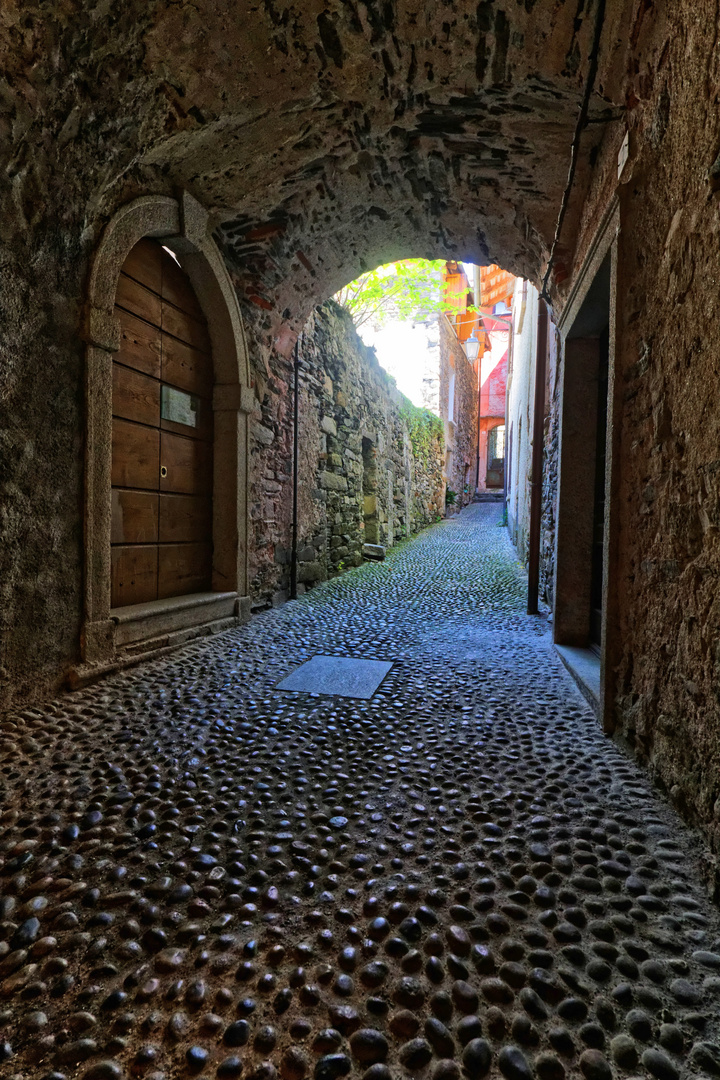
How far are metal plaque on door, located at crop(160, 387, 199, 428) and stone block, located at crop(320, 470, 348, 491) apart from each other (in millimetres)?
2229

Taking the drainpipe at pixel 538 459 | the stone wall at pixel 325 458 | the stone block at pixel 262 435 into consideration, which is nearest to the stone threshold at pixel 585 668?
the drainpipe at pixel 538 459

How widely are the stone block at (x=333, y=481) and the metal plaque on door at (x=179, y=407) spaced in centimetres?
223

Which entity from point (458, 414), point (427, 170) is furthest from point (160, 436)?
point (458, 414)

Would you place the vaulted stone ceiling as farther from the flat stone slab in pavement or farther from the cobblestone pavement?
the flat stone slab in pavement

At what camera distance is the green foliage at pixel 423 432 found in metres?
11.5

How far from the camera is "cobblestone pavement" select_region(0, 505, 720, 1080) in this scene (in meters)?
0.92

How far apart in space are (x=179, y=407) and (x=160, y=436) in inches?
11.9

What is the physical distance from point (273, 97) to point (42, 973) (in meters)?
3.41

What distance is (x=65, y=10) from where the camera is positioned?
200 centimetres

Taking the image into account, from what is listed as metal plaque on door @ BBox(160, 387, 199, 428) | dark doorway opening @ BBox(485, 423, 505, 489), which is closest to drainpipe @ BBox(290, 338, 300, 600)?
metal plaque on door @ BBox(160, 387, 199, 428)

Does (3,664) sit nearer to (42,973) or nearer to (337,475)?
(42,973)

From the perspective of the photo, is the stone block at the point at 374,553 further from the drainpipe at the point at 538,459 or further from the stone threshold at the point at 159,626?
the stone threshold at the point at 159,626

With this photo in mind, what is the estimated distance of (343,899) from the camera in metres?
1.26

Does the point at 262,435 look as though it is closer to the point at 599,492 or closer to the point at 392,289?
the point at 599,492
